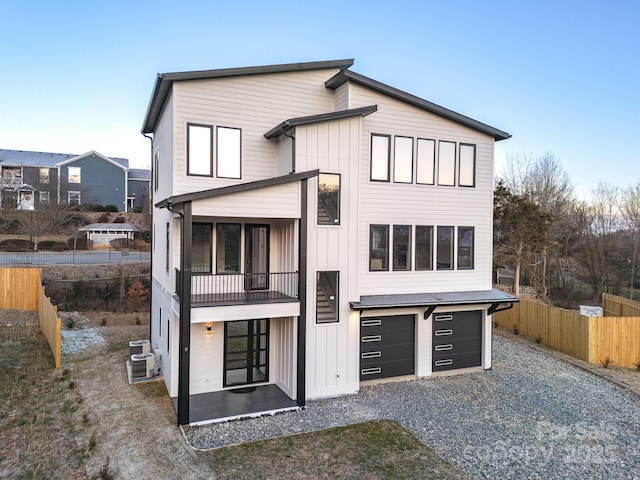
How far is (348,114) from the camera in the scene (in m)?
9.83

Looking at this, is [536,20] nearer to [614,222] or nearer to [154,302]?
[154,302]

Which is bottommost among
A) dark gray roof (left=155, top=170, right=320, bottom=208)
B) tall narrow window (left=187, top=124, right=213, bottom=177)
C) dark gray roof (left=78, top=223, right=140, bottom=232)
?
dark gray roof (left=78, top=223, right=140, bottom=232)

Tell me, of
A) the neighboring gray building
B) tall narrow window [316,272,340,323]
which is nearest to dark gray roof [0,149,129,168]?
the neighboring gray building

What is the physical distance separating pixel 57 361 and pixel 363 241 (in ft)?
31.0

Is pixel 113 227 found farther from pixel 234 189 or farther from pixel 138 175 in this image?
pixel 234 189

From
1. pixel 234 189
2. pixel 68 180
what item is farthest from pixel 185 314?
pixel 68 180

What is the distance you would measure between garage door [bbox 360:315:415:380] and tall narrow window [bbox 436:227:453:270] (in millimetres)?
1881

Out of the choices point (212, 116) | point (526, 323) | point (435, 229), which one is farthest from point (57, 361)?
point (526, 323)

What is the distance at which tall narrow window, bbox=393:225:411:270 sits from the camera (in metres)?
11.2

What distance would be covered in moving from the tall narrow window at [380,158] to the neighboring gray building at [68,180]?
31895 millimetres

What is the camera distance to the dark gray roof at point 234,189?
26.1 feet

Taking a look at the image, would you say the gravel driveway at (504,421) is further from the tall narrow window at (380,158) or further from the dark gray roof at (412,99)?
the dark gray roof at (412,99)

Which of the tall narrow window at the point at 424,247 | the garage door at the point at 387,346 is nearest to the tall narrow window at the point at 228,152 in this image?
the garage door at the point at 387,346

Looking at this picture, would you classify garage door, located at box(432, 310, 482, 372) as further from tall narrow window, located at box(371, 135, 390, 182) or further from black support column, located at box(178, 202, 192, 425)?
black support column, located at box(178, 202, 192, 425)
